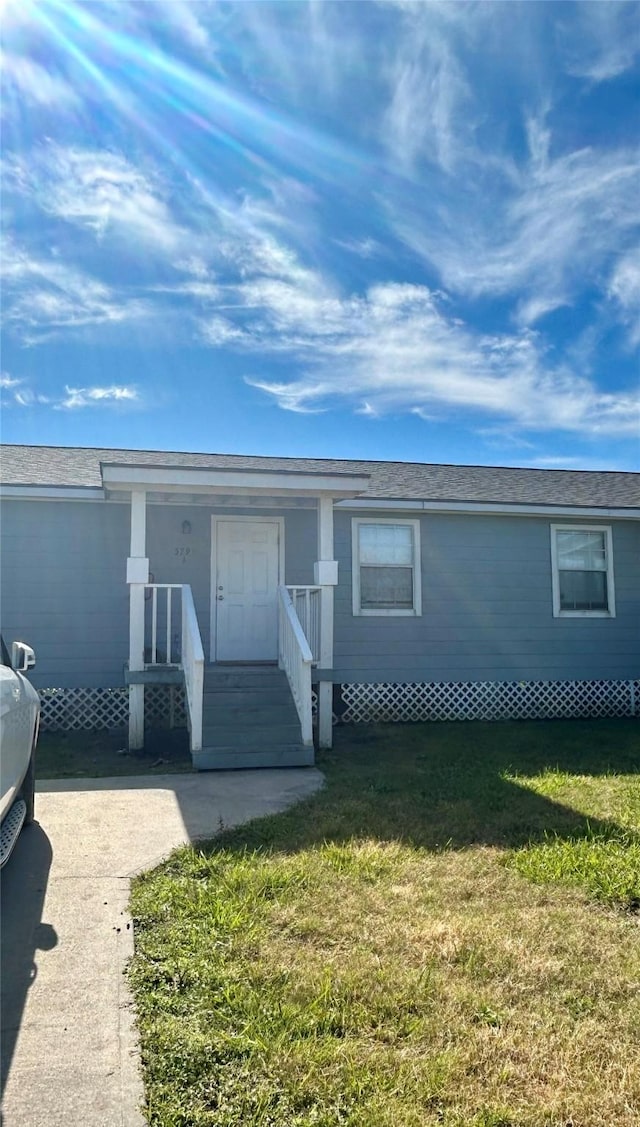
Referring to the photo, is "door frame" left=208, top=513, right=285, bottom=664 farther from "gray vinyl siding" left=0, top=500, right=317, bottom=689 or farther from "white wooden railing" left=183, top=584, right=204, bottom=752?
"white wooden railing" left=183, top=584, right=204, bottom=752

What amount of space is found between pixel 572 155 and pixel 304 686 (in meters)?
7.19

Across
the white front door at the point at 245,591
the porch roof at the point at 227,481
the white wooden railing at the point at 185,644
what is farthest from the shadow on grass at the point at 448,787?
the porch roof at the point at 227,481

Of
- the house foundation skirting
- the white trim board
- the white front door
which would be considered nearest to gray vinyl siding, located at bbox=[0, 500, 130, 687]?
A: the house foundation skirting

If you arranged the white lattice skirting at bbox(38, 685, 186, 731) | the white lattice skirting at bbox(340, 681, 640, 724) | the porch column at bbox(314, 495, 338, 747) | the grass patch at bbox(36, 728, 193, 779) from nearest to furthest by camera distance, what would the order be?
the grass patch at bbox(36, 728, 193, 779), the porch column at bbox(314, 495, 338, 747), the white lattice skirting at bbox(38, 685, 186, 731), the white lattice skirting at bbox(340, 681, 640, 724)

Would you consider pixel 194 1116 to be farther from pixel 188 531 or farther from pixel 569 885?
pixel 188 531

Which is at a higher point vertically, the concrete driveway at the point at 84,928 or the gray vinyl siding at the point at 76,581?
the gray vinyl siding at the point at 76,581

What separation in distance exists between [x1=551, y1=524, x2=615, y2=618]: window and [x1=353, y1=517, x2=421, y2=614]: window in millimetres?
2350

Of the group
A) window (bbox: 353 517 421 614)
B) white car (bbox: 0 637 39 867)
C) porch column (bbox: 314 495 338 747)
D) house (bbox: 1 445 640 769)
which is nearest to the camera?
white car (bbox: 0 637 39 867)

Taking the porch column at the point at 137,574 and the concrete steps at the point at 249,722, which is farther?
the porch column at the point at 137,574

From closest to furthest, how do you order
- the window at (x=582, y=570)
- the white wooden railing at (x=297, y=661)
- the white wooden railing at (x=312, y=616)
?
the white wooden railing at (x=297, y=661) → the white wooden railing at (x=312, y=616) → the window at (x=582, y=570)

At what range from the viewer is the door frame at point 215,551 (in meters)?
9.68

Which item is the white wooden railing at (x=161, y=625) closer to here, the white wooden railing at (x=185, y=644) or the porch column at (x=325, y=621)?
the white wooden railing at (x=185, y=644)

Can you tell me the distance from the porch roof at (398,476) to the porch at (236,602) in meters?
0.92

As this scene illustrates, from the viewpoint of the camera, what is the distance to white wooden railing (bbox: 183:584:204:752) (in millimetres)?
6961
